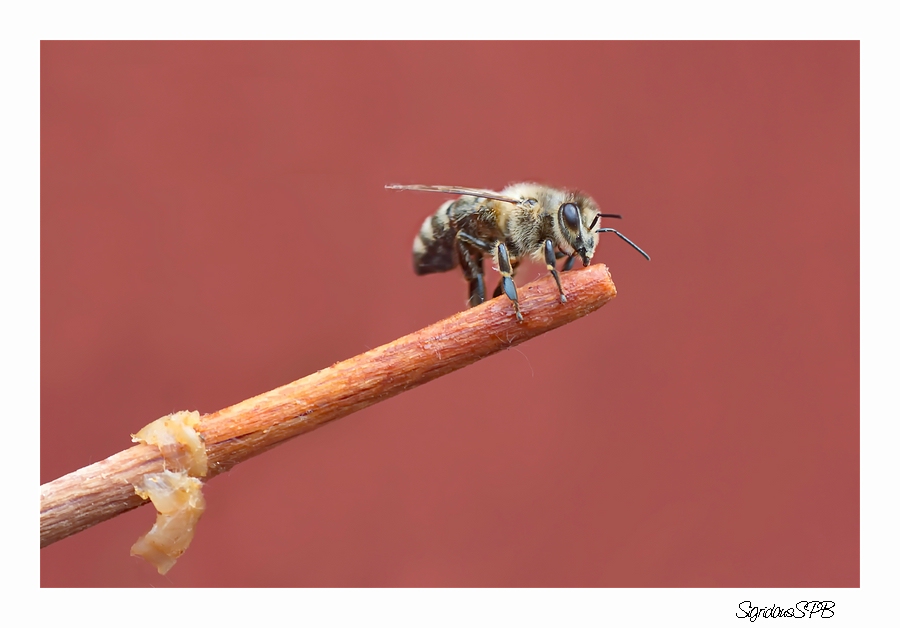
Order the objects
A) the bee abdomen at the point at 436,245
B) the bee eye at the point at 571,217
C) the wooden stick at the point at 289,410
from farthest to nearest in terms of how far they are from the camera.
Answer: the bee abdomen at the point at 436,245
the bee eye at the point at 571,217
the wooden stick at the point at 289,410

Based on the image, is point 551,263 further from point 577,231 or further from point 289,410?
point 289,410

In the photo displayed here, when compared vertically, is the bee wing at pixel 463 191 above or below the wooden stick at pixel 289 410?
above

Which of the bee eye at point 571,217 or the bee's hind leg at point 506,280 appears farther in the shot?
the bee eye at point 571,217

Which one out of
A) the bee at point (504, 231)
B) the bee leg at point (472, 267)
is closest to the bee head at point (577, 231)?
the bee at point (504, 231)

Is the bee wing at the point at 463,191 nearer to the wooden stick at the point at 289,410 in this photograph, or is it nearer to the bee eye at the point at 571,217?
the bee eye at the point at 571,217

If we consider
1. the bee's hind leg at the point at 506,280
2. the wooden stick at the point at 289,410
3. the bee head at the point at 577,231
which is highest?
the bee head at the point at 577,231

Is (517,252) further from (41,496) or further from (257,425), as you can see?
(41,496)
